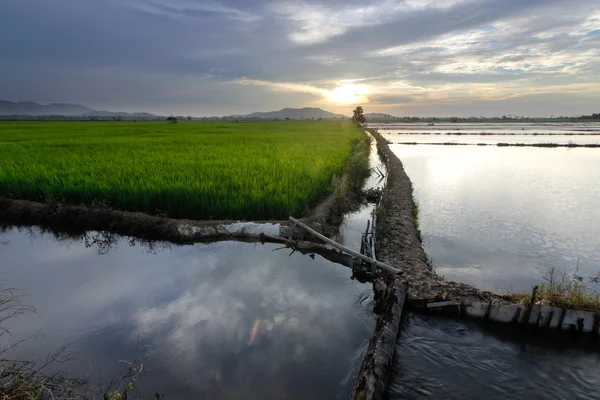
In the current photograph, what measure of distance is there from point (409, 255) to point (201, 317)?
330 centimetres

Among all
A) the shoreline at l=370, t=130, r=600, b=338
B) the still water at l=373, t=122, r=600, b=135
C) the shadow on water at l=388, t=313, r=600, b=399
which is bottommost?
the shadow on water at l=388, t=313, r=600, b=399

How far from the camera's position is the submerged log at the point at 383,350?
257 cm

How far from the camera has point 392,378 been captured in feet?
10.0

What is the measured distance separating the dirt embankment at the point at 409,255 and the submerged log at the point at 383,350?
312 mm

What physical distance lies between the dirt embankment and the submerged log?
0.31 m

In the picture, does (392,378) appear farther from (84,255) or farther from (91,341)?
(84,255)

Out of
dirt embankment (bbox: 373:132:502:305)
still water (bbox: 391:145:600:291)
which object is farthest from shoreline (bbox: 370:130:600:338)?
still water (bbox: 391:145:600:291)

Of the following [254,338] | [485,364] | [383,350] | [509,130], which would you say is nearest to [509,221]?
[485,364]

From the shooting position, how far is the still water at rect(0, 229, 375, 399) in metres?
3.04

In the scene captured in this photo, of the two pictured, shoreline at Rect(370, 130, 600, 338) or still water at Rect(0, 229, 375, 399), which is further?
shoreline at Rect(370, 130, 600, 338)

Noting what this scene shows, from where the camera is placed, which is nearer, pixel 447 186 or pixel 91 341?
pixel 91 341

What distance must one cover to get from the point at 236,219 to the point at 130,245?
2.04 m

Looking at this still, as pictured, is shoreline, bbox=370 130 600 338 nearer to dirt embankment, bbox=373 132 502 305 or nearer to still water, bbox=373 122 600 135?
dirt embankment, bbox=373 132 502 305

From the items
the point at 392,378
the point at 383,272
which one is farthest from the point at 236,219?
the point at 392,378
